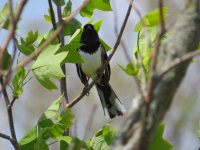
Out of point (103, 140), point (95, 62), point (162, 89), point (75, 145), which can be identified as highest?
point (162, 89)

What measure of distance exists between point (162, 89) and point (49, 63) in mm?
900

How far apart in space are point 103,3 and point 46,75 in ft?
1.46

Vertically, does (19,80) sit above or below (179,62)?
below

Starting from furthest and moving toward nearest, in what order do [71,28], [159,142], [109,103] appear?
[109,103]
[71,28]
[159,142]

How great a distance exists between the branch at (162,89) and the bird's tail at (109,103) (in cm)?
199

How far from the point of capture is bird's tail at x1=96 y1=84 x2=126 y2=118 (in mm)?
2947

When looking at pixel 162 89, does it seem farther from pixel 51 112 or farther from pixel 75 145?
pixel 51 112

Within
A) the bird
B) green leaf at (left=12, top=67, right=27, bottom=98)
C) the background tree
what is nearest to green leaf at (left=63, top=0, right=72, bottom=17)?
the background tree

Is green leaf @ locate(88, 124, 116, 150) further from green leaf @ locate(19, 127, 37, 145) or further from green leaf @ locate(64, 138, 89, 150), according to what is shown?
green leaf @ locate(19, 127, 37, 145)

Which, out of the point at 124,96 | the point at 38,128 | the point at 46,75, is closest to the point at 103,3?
the point at 46,75

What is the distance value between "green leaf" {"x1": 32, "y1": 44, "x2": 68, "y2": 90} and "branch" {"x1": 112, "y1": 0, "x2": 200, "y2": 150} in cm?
82

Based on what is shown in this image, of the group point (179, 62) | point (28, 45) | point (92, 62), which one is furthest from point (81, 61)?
point (92, 62)

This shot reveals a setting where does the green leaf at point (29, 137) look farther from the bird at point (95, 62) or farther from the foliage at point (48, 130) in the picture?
the bird at point (95, 62)

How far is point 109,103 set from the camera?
3250 mm
